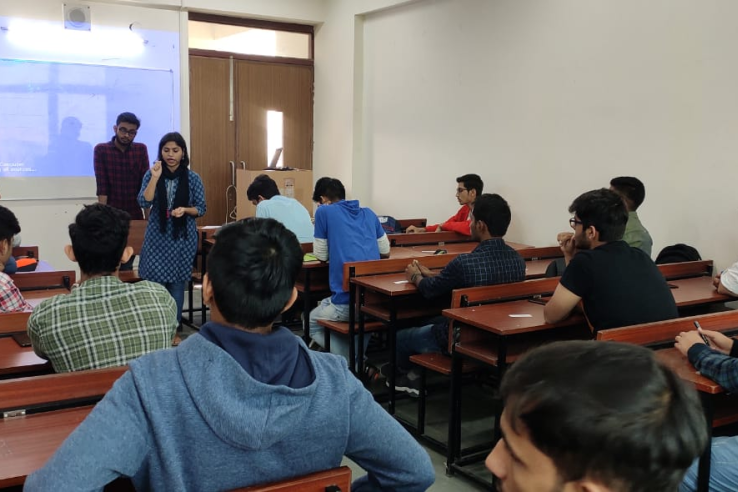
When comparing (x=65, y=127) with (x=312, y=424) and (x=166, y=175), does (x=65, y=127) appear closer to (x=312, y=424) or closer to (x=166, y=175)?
(x=166, y=175)

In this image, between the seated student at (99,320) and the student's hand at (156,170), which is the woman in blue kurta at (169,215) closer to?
the student's hand at (156,170)

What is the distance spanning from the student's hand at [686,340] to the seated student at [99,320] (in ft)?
5.52

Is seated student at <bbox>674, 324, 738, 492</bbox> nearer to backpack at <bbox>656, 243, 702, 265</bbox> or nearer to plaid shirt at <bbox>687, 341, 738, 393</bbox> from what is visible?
plaid shirt at <bbox>687, 341, 738, 393</bbox>

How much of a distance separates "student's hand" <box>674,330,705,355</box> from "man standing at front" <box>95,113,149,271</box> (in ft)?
14.7

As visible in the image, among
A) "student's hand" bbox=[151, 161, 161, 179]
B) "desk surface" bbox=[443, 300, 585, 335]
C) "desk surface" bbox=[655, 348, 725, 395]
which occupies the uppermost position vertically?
"student's hand" bbox=[151, 161, 161, 179]

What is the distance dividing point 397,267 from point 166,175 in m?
1.74

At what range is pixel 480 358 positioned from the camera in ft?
9.37

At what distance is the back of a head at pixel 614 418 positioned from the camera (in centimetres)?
60

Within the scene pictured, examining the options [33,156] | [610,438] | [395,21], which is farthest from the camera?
[395,21]

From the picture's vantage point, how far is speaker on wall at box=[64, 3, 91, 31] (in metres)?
6.79

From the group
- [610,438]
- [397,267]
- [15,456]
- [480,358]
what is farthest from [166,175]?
[610,438]

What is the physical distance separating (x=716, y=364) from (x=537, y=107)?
12.7 ft

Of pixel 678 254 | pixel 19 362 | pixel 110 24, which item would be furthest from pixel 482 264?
pixel 110 24

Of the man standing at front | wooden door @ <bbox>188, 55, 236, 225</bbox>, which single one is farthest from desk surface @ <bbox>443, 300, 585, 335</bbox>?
wooden door @ <bbox>188, 55, 236, 225</bbox>
